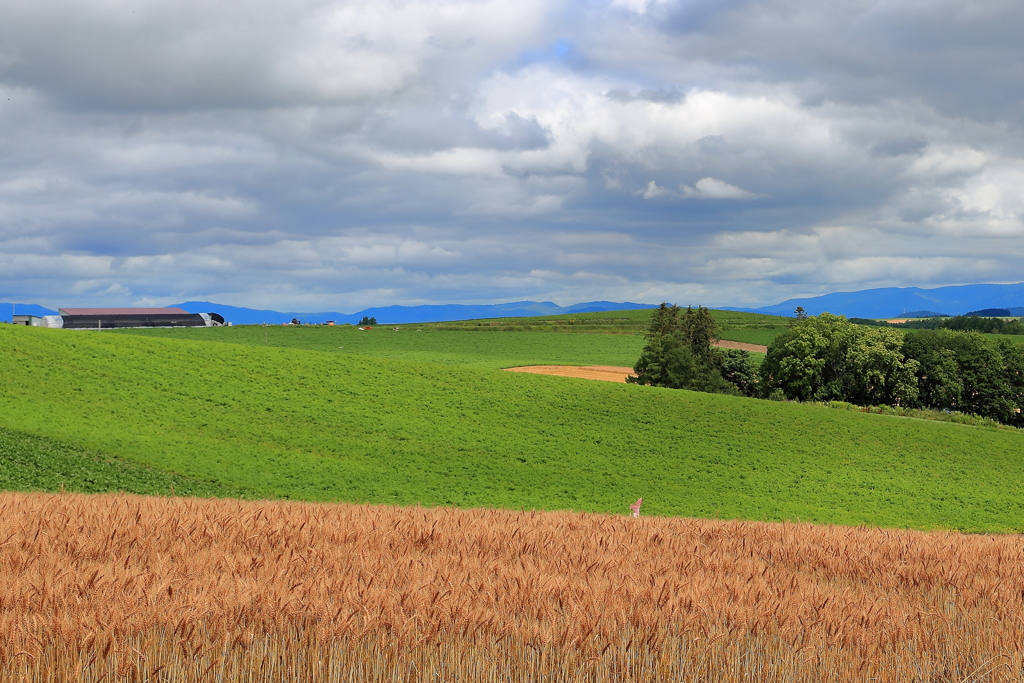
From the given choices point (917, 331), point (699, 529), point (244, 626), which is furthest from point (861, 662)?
point (917, 331)

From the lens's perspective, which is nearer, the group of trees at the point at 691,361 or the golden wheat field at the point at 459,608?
the golden wheat field at the point at 459,608

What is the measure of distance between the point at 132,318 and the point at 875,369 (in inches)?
5794

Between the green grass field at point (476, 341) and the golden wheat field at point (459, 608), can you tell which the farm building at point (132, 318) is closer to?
the green grass field at point (476, 341)

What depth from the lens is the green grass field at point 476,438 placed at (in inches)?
1326

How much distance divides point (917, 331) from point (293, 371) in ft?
223

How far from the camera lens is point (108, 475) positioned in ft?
93.4

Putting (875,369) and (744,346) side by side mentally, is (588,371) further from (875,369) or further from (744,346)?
(744,346)

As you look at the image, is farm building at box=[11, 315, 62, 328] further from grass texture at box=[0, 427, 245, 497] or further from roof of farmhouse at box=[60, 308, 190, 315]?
grass texture at box=[0, 427, 245, 497]

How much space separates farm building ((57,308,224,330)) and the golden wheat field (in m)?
157

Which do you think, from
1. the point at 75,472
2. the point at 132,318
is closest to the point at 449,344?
the point at 75,472

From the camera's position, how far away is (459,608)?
5934 mm

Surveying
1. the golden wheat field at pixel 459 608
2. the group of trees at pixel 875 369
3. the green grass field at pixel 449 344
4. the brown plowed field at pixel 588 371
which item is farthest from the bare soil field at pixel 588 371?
the golden wheat field at pixel 459 608

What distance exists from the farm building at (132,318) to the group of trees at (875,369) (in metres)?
112

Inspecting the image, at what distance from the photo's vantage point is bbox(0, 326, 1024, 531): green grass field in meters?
33.7
